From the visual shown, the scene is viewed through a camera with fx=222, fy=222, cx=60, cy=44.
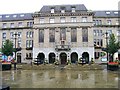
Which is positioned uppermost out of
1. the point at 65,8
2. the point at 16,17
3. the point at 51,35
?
the point at 65,8

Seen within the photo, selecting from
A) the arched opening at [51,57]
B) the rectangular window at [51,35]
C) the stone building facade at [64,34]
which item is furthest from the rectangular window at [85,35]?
the arched opening at [51,57]

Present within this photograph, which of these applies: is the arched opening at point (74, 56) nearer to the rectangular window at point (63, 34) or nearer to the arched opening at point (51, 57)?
the rectangular window at point (63, 34)

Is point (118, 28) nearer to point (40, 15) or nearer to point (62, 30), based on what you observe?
point (62, 30)

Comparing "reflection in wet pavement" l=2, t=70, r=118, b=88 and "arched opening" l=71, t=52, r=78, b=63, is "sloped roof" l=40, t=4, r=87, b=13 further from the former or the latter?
"reflection in wet pavement" l=2, t=70, r=118, b=88

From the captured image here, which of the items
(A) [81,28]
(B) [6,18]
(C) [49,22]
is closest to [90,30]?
(A) [81,28]

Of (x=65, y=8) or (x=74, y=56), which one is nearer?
(x=74, y=56)

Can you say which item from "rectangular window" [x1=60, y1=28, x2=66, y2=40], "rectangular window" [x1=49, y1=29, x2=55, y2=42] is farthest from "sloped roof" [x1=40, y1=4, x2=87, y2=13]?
"rectangular window" [x1=49, y1=29, x2=55, y2=42]

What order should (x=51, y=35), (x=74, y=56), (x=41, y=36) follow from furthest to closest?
1. (x=74, y=56)
2. (x=41, y=36)
3. (x=51, y=35)

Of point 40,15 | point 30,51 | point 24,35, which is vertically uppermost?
point 40,15

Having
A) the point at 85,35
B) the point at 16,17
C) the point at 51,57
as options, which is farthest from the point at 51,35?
the point at 16,17

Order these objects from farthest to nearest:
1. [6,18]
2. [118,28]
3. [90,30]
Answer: [6,18] → [118,28] → [90,30]

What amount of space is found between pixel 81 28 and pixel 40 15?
38.9 ft

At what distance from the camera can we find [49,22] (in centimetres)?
6116

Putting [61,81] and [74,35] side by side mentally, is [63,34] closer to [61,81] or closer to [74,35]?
[74,35]
